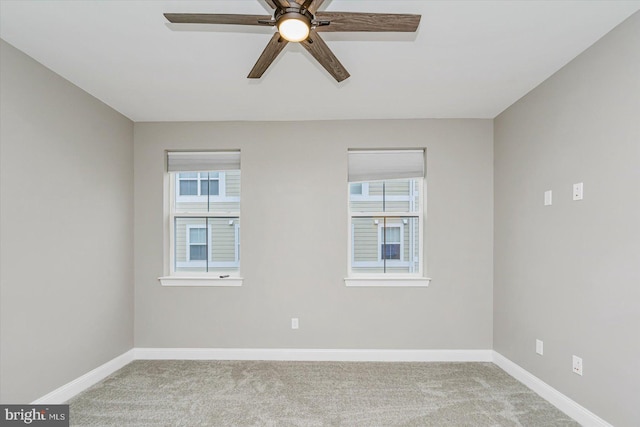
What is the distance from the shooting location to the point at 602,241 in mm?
2184

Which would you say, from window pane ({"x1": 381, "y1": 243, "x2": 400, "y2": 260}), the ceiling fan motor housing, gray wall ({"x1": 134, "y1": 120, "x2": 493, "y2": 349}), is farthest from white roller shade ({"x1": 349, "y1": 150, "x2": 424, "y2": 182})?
the ceiling fan motor housing

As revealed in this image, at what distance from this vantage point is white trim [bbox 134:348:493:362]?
3.56 m

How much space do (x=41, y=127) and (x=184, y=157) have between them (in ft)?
4.64

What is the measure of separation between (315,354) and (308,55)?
111 inches

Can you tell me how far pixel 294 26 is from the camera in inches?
60.5

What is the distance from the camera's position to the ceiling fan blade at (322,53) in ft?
5.51

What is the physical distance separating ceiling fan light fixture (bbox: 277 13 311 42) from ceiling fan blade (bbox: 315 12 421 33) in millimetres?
80

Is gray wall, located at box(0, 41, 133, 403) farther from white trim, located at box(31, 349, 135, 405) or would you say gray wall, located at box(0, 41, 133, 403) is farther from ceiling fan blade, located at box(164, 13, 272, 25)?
ceiling fan blade, located at box(164, 13, 272, 25)

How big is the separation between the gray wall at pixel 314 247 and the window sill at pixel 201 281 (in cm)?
7

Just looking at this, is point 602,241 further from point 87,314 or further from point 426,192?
point 87,314

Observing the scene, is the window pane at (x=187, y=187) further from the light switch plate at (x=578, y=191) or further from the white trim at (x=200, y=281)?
the light switch plate at (x=578, y=191)

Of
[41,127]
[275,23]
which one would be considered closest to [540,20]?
[275,23]

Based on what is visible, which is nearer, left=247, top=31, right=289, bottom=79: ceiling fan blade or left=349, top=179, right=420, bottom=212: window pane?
left=247, top=31, right=289, bottom=79: ceiling fan blade

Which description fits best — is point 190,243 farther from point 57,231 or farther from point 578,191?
point 578,191
